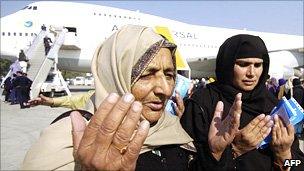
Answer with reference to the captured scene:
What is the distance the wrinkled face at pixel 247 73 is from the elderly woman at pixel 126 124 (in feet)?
1.75

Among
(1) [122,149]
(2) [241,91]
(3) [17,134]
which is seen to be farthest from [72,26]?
(1) [122,149]

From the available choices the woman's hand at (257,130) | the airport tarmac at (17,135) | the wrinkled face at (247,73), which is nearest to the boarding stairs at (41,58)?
the airport tarmac at (17,135)

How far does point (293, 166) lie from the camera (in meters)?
1.72

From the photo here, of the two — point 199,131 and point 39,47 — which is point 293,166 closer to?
point 199,131

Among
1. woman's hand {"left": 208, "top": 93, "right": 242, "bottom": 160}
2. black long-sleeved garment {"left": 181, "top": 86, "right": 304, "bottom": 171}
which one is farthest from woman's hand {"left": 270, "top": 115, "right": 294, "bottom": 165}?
woman's hand {"left": 208, "top": 93, "right": 242, "bottom": 160}

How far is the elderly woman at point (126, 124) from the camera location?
932 millimetres

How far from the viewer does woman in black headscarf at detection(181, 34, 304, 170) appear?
1.58 metres

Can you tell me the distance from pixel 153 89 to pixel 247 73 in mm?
736

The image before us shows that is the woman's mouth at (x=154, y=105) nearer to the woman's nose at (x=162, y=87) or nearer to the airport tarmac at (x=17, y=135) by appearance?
the woman's nose at (x=162, y=87)

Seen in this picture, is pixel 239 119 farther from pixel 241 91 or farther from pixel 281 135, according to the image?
pixel 241 91

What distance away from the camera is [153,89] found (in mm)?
1479

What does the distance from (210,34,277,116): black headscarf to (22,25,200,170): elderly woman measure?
1.63 ft

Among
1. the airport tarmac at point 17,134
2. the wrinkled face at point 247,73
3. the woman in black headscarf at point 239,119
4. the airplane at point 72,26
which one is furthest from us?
the airplane at point 72,26

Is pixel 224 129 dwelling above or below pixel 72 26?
above
